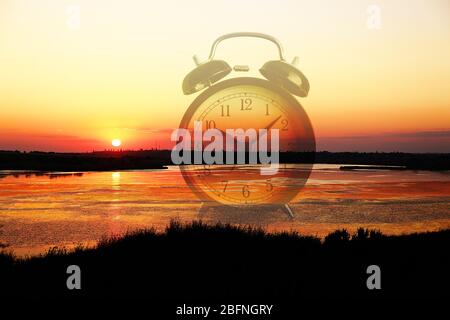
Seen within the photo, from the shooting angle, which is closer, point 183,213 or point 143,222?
point 143,222

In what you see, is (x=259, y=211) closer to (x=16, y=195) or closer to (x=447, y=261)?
(x=447, y=261)

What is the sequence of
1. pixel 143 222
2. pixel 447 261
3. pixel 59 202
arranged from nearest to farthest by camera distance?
pixel 447 261 < pixel 143 222 < pixel 59 202

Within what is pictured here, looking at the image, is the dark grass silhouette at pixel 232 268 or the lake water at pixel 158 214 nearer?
the dark grass silhouette at pixel 232 268

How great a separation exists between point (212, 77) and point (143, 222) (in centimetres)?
1000

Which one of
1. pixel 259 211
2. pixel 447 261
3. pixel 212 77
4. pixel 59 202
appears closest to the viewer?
pixel 212 77

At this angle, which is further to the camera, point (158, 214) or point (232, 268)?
point (158, 214)

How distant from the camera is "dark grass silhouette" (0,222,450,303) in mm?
6961

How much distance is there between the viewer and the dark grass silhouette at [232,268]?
6.96m

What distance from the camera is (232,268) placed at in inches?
314

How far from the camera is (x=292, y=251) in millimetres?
9430

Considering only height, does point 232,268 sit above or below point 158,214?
above

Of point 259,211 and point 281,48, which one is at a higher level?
point 281,48

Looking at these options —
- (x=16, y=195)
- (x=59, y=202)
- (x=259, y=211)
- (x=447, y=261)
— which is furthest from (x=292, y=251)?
(x=16, y=195)

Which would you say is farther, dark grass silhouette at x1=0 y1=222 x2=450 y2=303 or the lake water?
the lake water
